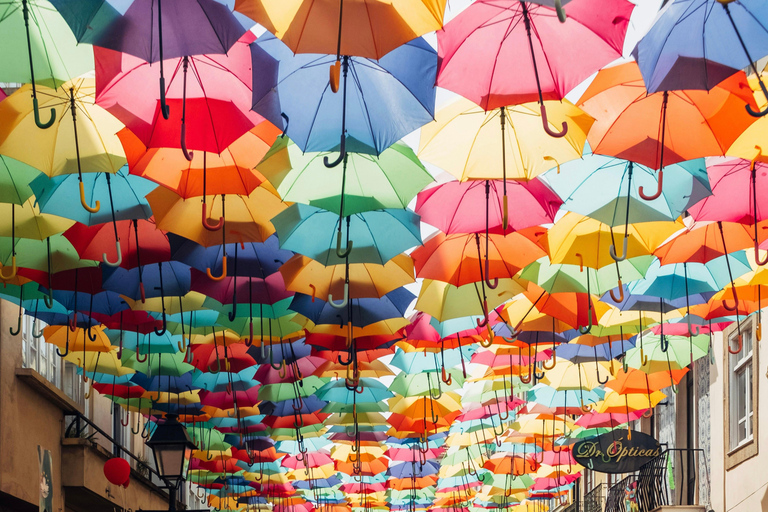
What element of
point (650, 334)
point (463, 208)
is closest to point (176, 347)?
point (463, 208)

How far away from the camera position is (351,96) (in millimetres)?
6777

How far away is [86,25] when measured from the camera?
577 centimetres

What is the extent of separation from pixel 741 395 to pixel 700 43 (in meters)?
10.1

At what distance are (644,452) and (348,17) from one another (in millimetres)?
13881

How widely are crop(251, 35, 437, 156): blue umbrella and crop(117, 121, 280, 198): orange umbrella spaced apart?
33.8 inches

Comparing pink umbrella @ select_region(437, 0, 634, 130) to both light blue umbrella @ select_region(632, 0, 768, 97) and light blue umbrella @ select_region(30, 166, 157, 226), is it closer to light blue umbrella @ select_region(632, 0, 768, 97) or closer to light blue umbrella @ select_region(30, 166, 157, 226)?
light blue umbrella @ select_region(632, 0, 768, 97)

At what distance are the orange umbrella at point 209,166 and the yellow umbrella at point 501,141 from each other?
1468 mm

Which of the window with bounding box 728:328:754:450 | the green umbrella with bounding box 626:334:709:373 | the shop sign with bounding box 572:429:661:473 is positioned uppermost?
the green umbrella with bounding box 626:334:709:373

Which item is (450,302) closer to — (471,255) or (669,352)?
(471,255)

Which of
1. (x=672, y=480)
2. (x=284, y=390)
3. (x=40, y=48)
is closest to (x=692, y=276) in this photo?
(x=40, y=48)

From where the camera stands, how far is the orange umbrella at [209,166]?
749 cm

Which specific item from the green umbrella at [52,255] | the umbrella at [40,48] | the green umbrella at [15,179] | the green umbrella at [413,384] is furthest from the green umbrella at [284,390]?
the umbrella at [40,48]

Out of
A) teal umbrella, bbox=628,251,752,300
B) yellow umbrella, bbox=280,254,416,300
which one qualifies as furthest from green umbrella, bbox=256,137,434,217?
teal umbrella, bbox=628,251,752,300

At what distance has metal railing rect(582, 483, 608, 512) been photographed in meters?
26.4
